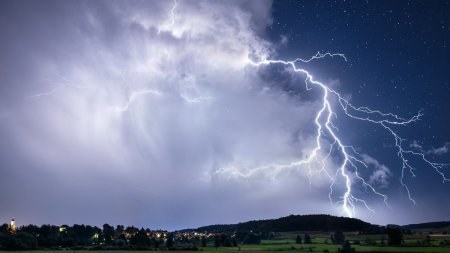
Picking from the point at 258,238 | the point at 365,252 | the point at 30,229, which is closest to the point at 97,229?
the point at 30,229

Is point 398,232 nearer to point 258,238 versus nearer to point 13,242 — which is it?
point 258,238

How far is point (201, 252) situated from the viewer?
70.8m

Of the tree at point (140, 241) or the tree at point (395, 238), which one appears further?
the tree at point (140, 241)

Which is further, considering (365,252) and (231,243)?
(231,243)

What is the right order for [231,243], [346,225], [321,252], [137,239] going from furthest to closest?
1. [346,225]
2. [231,243]
3. [137,239]
4. [321,252]

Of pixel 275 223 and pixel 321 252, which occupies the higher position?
pixel 275 223

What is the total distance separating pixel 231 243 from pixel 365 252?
186ft

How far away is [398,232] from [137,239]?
56545 mm

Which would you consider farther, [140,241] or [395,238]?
[140,241]

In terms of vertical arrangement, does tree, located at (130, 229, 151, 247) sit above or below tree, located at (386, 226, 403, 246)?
above

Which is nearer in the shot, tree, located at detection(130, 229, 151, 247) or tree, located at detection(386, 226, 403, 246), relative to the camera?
tree, located at detection(386, 226, 403, 246)

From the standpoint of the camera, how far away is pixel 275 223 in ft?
600

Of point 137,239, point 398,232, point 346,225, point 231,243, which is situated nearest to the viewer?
point 398,232

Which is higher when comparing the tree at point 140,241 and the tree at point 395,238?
the tree at point 140,241
